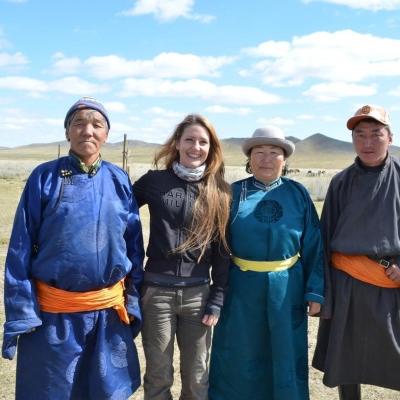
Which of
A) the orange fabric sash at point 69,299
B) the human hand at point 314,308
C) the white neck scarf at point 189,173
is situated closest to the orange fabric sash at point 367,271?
the human hand at point 314,308

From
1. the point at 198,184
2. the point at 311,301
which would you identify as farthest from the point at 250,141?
the point at 311,301

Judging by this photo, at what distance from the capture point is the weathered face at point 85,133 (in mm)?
2541

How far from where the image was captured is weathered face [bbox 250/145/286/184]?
2992 mm

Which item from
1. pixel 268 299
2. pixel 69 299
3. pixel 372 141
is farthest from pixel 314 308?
pixel 69 299

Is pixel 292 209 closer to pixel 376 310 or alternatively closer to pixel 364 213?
pixel 364 213

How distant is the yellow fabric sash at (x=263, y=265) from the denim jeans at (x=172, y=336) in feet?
0.91

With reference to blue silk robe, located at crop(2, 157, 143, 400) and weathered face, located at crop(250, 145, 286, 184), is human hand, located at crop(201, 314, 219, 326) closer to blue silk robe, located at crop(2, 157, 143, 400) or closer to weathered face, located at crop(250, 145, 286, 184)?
blue silk robe, located at crop(2, 157, 143, 400)

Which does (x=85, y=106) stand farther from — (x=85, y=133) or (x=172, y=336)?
(x=172, y=336)

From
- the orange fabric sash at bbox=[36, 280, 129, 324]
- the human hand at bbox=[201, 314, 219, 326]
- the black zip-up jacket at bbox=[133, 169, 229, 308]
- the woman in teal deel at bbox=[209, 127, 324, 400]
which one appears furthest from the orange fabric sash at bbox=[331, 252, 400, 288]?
the orange fabric sash at bbox=[36, 280, 129, 324]

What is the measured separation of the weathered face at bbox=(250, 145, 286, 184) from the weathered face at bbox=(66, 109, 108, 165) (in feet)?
3.18

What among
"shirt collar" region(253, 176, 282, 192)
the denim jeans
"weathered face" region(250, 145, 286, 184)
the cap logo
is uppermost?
the cap logo

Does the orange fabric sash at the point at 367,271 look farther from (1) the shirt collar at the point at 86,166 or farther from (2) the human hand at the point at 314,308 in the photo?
(1) the shirt collar at the point at 86,166

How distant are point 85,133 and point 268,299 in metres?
1.39

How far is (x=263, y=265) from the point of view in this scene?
2.92 metres
